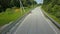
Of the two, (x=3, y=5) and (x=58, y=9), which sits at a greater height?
(x=3, y=5)

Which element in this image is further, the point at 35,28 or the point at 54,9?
the point at 54,9

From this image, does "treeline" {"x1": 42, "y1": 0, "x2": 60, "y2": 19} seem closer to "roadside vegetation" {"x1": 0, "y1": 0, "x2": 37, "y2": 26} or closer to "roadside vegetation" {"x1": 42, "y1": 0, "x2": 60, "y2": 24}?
"roadside vegetation" {"x1": 42, "y1": 0, "x2": 60, "y2": 24}

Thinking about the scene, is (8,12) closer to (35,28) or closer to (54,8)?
(54,8)

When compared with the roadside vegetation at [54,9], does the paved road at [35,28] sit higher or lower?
higher

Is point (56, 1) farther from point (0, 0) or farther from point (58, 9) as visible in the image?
point (0, 0)

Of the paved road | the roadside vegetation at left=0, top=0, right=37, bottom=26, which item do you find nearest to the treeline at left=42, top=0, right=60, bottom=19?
the roadside vegetation at left=0, top=0, right=37, bottom=26

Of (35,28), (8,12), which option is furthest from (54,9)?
(35,28)

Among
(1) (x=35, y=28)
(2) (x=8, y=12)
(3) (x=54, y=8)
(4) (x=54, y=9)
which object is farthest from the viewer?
(2) (x=8, y=12)

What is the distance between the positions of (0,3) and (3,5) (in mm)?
699

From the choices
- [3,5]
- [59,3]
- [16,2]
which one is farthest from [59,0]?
[16,2]

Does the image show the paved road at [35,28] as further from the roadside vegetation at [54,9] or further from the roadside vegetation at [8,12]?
the roadside vegetation at [54,9]

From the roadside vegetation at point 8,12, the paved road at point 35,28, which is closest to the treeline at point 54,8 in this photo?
the roadside vegetation at point 8,12

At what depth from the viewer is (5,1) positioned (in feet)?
105

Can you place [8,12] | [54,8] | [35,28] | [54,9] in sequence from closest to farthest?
[35,28] → [54,9] → [54,8] → [8,12]
